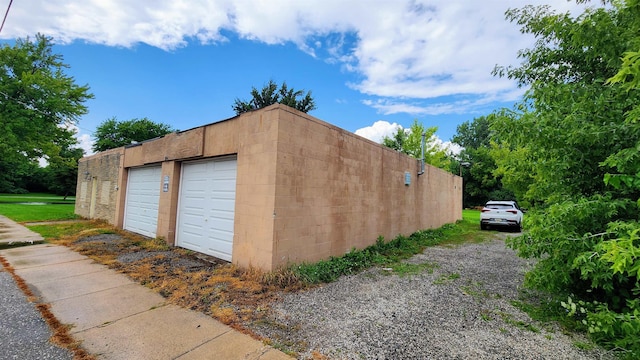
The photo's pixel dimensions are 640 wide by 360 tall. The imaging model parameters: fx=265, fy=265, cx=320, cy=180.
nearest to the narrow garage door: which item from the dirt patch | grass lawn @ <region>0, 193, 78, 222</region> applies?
the dirt patch

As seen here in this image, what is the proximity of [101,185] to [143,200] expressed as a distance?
445cm

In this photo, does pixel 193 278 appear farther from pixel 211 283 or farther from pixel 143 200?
pixel 143 200

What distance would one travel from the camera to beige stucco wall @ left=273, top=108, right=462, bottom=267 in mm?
4789

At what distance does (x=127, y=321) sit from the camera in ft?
10.0

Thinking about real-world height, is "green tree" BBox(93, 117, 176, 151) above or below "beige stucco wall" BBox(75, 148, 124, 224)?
above

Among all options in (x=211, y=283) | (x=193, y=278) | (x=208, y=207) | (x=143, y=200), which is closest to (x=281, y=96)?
(x=143, y=200)

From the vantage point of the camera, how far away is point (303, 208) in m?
5.11

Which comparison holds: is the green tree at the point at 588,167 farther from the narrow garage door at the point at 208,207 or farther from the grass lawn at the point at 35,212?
the grass lawn at the point at 35,212

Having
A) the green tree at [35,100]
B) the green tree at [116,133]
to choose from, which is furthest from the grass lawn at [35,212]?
the green tree at [116,133]

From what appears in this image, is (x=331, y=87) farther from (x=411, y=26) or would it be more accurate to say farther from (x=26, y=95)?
(x=26, y=95)

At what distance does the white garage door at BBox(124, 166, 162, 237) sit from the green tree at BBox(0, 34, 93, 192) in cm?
1347

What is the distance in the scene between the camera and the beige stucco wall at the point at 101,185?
1000 centimetres

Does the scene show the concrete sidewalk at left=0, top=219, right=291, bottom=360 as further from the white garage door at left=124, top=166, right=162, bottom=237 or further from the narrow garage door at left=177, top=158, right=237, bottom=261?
the white garage door at left=124, top=166, right=162, bottom=237

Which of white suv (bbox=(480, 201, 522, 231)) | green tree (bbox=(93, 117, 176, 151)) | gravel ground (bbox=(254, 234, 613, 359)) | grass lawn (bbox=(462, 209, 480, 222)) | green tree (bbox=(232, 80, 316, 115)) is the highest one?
green tree (bbox=(232, 80, 316, 115))
